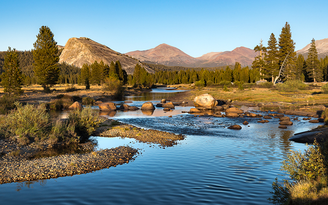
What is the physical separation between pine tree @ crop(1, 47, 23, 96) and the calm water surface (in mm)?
29479

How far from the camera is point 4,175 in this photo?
9375 mm

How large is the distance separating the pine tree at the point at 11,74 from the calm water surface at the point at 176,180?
96.7ft

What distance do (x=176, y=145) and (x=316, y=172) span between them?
9.61m

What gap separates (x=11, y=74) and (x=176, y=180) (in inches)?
1479

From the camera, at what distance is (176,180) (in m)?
9.15

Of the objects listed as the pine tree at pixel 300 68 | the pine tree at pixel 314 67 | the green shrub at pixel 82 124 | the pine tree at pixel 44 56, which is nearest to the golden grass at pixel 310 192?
the green shrub at pixel 82 124

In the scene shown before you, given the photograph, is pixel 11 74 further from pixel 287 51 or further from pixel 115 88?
pixel 287 51

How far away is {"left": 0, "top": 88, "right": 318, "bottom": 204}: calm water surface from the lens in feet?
25.2

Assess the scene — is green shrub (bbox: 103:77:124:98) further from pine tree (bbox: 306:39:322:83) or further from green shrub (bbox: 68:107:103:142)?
pine tree (bbox: 306:39:322:83)

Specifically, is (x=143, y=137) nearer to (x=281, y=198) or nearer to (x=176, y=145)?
(x=176, y=145)

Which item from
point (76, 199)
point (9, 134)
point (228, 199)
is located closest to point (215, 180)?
point (228, 199)

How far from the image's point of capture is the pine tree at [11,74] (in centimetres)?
3662

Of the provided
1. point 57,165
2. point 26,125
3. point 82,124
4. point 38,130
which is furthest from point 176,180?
point 26,125

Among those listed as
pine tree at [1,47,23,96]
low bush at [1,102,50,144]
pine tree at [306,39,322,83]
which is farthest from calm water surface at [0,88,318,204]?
pine tree at [306,39,322,83]
